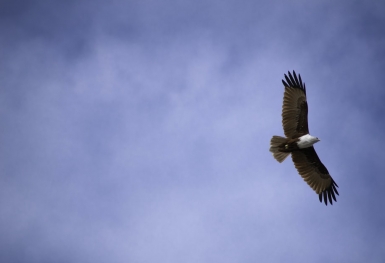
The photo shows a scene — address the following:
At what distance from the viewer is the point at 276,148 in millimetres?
14547

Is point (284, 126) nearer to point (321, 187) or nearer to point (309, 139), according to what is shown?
point (309, 139)

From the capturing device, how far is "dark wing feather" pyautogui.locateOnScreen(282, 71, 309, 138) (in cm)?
1429

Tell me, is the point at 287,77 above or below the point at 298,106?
above

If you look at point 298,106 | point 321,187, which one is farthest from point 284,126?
point 321,187

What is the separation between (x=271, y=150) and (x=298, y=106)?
80.3 inches

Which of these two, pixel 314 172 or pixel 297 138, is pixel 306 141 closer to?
pixel 297 138

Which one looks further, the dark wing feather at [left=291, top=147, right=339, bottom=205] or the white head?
the dark wing feather at [left=291, top=147, right=339, bottom=205]

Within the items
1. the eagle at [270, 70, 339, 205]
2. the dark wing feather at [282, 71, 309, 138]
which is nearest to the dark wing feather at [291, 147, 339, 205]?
the eagle at [270, 70, 339, 205]

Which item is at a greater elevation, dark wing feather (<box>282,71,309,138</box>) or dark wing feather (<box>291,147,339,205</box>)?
dark wing feather (<box>282,71,309,138</box>)

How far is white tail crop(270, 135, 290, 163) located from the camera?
1440cm

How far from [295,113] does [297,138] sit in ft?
3.28

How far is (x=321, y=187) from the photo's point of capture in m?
15.6

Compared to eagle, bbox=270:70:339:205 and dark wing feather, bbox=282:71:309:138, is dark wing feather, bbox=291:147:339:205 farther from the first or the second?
dark wing feather, bbox=282:71:309:138

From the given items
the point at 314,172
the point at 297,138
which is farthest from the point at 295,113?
the point at 314,172
